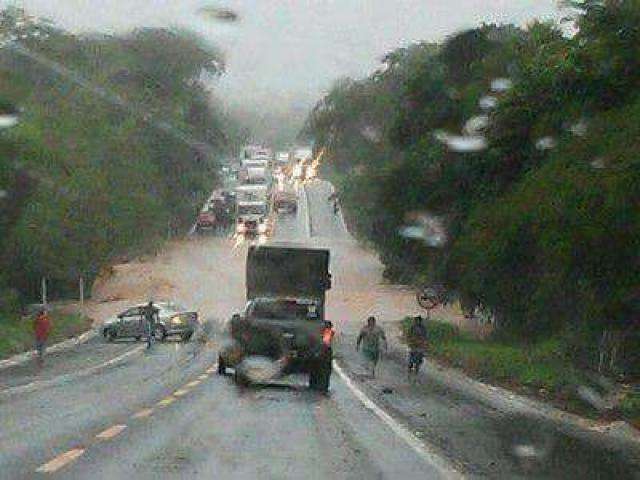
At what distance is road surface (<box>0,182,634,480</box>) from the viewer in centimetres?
1230

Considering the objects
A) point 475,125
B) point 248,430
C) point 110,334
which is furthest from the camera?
point 110,334

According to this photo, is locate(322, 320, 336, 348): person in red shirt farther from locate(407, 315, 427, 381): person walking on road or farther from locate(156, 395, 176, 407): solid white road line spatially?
locate(407, 315, 427, 381): person walking on road

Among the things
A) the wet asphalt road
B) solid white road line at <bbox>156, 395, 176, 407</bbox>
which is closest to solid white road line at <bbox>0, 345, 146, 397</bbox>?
the wet asphalt road

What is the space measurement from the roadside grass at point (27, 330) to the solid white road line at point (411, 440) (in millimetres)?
19931

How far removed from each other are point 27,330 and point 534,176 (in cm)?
2751

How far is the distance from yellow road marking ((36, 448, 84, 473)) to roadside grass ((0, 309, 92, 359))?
2717 centimetres

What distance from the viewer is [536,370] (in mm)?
30078

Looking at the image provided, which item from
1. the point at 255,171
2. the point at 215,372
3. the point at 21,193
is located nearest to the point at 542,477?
the point at 215,372

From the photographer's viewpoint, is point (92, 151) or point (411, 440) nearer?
point (411, 440)

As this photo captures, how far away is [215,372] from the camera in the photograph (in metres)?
30.8

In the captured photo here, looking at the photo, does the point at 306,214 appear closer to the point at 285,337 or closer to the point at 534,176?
the point at 534,176

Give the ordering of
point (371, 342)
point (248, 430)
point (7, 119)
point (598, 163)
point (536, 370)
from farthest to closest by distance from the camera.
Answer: point (7, 119) → point (371, 342) → point (536, 370) → point (598, 163) → point (248, 430)

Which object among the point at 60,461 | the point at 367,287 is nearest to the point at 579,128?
the point at 60,461

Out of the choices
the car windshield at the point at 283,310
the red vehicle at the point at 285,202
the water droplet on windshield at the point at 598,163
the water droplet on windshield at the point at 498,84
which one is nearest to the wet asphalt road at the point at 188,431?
the car windshield at the point at 283,310
